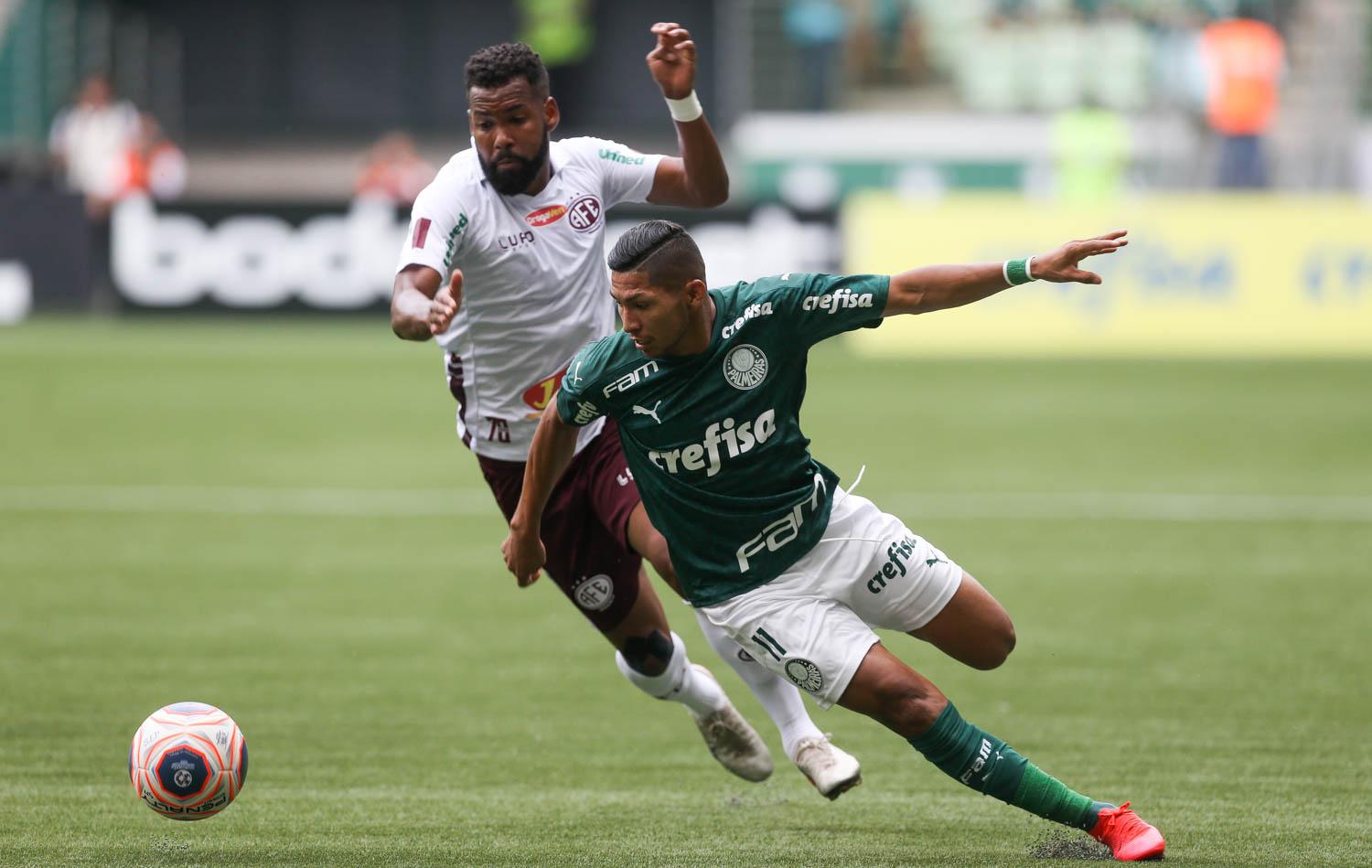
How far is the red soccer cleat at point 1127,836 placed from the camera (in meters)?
5.43

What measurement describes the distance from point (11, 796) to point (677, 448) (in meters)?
2.58

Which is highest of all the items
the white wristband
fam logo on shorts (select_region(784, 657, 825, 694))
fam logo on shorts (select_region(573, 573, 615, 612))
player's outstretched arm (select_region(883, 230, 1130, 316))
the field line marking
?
the white wristband

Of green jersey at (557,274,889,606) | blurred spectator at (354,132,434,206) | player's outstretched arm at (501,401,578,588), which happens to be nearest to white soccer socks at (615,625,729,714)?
player's outstretched arm at (501,401,578,588)

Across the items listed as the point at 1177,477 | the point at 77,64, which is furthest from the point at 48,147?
the point at 1177,477

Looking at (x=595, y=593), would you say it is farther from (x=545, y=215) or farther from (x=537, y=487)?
(x=545, y=215)

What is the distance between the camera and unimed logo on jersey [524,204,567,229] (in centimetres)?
650

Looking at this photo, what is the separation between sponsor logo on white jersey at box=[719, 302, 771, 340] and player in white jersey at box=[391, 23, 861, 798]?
91 centimetres

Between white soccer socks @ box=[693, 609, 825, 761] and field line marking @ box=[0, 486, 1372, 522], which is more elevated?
white soccer socks @ box=[693, 609, 825, 761]

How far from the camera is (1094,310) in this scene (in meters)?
20.9

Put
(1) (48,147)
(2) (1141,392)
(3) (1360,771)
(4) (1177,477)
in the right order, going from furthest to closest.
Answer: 1. (1) (48,147)
2. (2) (1141,392)
3. (4) (1177,477)
4. (3) (1360,771)

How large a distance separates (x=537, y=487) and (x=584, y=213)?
1.28 meters

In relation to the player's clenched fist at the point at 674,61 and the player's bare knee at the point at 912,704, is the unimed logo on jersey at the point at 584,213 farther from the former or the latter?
the player's bare knee at the point at 912,704

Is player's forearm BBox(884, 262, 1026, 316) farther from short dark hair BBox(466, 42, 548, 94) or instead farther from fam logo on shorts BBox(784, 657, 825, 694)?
short dark hair BBox(466, 42, 548, 94)

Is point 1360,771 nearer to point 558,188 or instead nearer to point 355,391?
point 558,188
